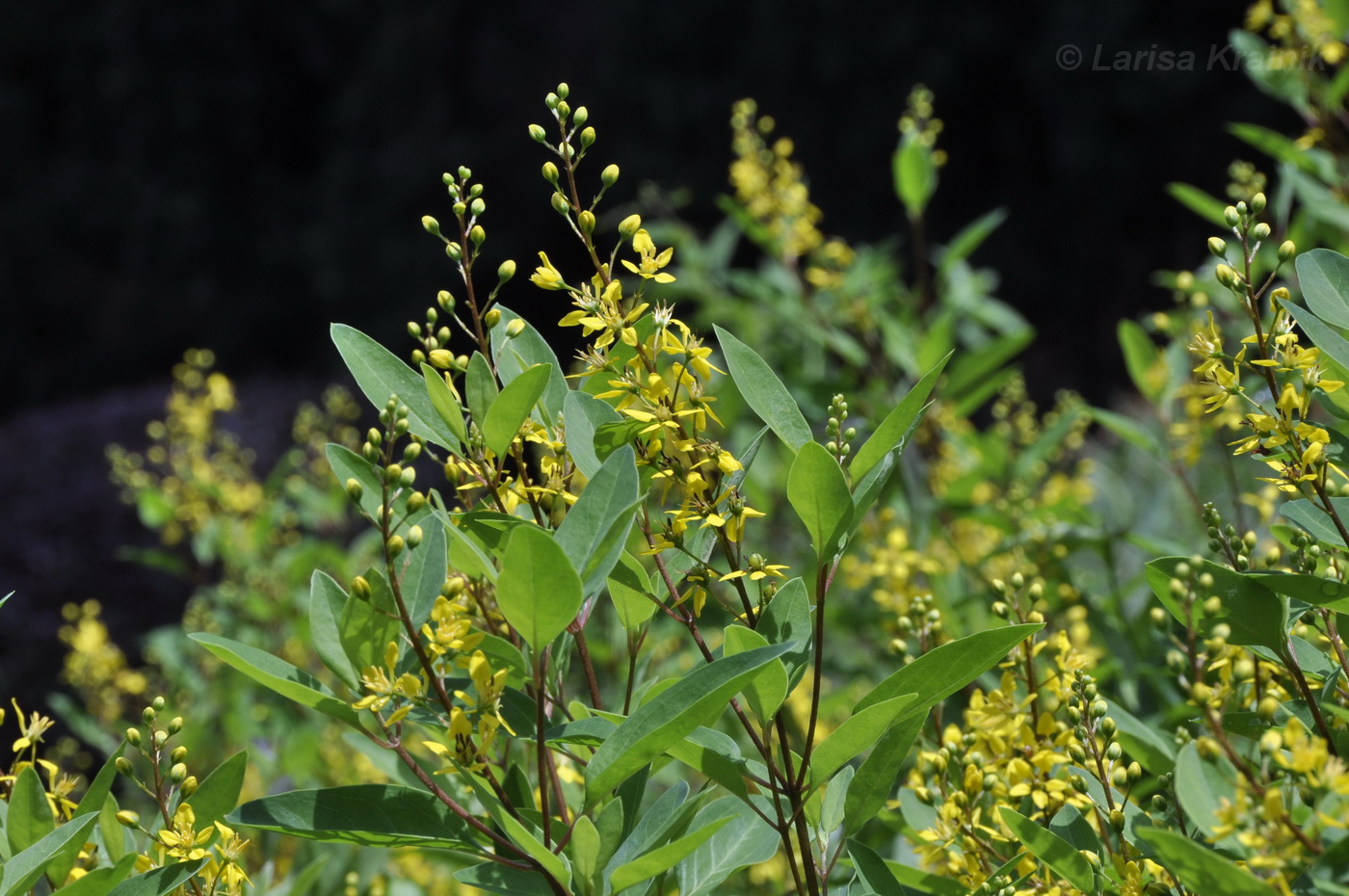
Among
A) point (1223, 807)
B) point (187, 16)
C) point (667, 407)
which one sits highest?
point (187, 16)

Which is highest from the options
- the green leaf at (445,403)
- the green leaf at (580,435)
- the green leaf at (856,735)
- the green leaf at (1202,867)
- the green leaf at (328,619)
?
the green leaf at (445,403)

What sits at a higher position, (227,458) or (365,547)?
(227,458)

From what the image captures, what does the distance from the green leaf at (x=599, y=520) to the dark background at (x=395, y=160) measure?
574 cm

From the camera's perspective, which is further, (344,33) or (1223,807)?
(344,33)

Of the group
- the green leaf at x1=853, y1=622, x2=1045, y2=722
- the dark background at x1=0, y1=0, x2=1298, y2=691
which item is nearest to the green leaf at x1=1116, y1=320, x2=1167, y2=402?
the green leaf at x1=853, y1=622, x2=1045, y2=722

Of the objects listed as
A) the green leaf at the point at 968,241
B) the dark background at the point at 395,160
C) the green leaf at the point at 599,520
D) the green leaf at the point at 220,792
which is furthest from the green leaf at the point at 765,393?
the dark background at the point at 395,160

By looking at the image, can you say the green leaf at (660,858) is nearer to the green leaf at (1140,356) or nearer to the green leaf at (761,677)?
the green leaf at (761,677)

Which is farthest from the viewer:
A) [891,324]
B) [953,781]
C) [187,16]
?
[187,16]

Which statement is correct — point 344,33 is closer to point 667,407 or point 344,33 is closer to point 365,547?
point 365,547

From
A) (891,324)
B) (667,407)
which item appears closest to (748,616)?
(667,407)

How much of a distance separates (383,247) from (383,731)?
924cm

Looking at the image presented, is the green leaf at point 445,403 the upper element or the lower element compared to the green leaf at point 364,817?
upper

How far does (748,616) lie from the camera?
2.85 feet

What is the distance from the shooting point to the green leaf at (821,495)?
2.51 ft
